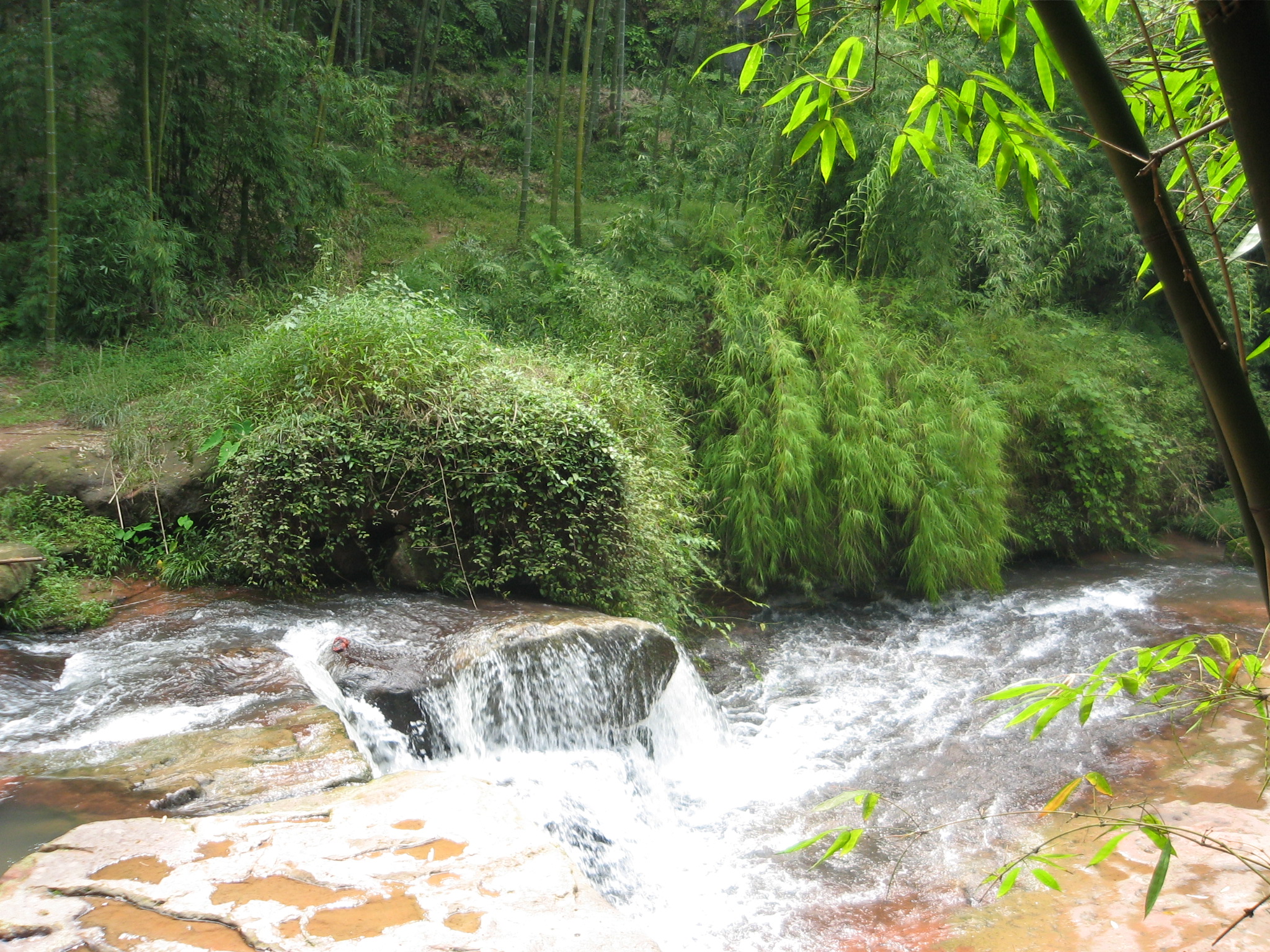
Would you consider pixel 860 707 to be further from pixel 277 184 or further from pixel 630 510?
pixel 277 184

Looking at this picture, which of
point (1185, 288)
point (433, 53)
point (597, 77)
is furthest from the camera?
point (433, 53)


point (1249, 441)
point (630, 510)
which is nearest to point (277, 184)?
point (630, 510)

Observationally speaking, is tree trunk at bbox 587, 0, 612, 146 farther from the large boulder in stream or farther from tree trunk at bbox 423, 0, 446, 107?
the large boulder in stream

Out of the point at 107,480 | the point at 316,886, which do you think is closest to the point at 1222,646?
the point at 316,886

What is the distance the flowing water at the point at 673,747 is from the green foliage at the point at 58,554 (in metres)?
0.17

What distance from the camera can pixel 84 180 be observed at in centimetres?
770

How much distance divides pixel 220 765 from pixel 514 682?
1.37 metres

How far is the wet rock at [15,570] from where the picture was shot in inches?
182

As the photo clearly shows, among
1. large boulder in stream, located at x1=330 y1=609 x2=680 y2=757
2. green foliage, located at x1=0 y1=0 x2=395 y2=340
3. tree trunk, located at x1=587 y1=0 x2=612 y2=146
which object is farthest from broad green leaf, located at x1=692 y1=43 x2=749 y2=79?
tree trunk, located at x1=587 y1=0 x2=612 y2=146

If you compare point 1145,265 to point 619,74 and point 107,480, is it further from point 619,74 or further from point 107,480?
point 619,74

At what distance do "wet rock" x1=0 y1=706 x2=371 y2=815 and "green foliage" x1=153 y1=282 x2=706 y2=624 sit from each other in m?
1.56

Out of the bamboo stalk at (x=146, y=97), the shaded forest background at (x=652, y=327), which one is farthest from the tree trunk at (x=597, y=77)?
the bamboo stalk at (x=146, y=97)

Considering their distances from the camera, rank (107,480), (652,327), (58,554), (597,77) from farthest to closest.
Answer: (597,77) < (652,327) < (107,480) < (58,554)

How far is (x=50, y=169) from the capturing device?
7.14 metres
